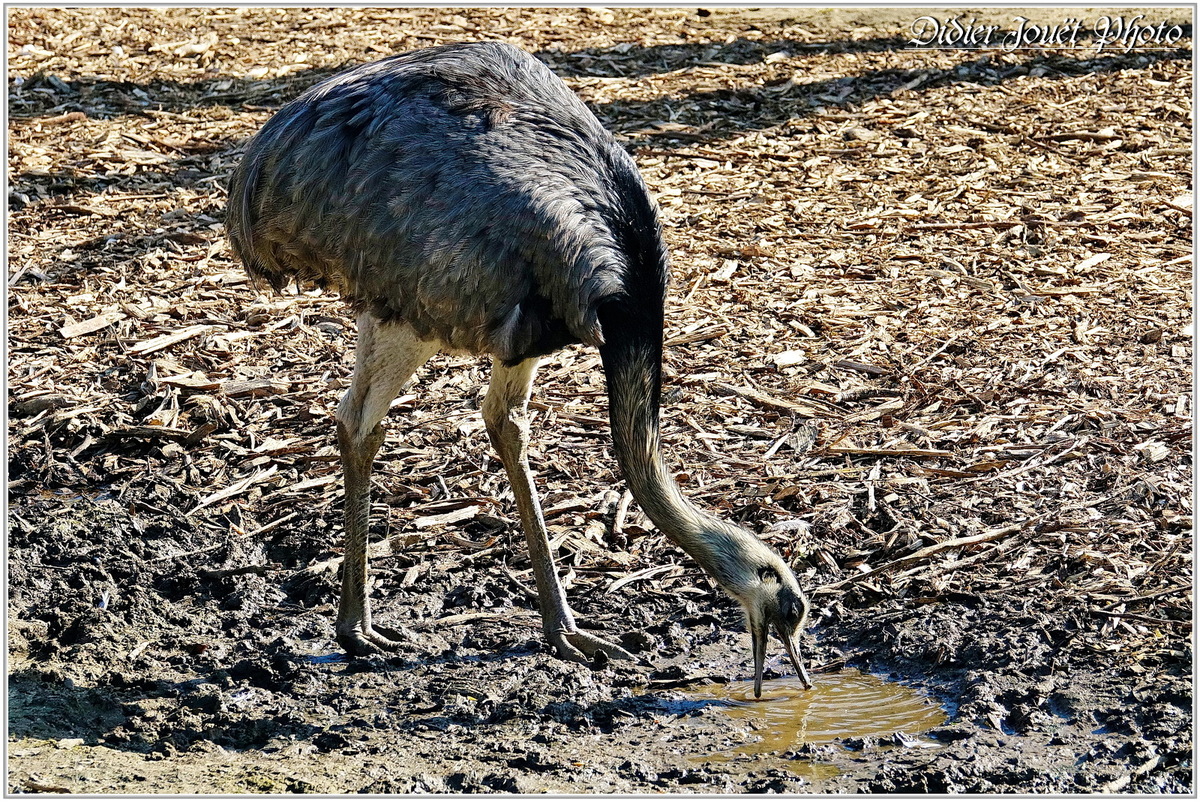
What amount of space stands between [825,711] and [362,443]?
5.34ft

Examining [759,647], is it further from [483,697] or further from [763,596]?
[483,697]

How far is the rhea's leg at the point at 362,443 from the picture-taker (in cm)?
437

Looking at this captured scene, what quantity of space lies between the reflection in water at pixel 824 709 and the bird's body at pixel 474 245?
17 centimetres

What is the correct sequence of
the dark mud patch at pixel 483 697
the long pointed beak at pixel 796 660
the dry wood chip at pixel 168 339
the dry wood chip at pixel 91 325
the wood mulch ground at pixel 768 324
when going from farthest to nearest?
the dry wood chip at pixel 91 325 < the dry wood chip at pixel 168 339 < the wood mulch ground at pixel 768 324 < the long pointed beak at pixel 796 660 < the dark mud patch at pixel 483 697

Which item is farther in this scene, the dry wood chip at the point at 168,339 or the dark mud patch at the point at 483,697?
the dry wood chip at the point at 168,339

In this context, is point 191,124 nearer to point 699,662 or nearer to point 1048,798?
point 699,662

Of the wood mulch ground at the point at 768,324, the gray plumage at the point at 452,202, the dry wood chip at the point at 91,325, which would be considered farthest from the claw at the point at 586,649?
the dry wood chip at the point at 91,325

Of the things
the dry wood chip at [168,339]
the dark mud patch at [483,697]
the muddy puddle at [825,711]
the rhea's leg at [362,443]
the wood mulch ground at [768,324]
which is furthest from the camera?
the dry wood chip at [168,339]

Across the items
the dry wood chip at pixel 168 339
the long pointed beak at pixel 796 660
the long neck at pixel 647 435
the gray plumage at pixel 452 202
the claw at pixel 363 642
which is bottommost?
the claw at pixel 363 642

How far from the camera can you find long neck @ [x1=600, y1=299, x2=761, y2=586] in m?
4.16

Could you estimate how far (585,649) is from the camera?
4.44m

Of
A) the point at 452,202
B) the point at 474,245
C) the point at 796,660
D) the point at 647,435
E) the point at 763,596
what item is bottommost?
the point at 796,660

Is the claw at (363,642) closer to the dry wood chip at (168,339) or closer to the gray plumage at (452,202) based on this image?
the gray plumage at (452,202)

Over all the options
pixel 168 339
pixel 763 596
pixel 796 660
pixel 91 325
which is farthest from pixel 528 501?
pixel 91 325
